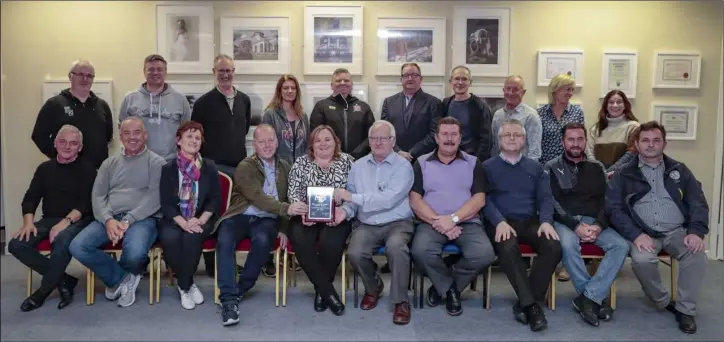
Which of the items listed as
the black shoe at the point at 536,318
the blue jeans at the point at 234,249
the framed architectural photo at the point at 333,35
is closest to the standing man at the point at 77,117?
the blue jeans at the point at 234,249

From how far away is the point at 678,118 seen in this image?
5621mm

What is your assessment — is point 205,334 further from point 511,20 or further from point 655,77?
point 655,77

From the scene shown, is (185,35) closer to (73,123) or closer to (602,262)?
(73,123)

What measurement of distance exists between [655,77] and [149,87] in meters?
4.69

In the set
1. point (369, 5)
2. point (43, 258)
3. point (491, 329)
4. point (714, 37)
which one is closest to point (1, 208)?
point (43, 258)

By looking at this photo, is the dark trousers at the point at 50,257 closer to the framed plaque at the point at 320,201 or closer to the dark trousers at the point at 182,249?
the dark trousers at the point at 182,249

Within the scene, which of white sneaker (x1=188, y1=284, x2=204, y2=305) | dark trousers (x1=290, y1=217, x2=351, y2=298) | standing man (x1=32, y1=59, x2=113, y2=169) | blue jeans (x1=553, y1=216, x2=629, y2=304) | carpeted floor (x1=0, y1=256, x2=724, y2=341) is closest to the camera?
carpeted floor (x1=0, y1=256, x2=724, y2=341)

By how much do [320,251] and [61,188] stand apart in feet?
6.43

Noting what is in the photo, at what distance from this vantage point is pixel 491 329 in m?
3.66

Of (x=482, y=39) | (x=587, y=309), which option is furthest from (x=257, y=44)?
(x=587, y=309)

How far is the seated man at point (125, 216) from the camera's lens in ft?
13.0

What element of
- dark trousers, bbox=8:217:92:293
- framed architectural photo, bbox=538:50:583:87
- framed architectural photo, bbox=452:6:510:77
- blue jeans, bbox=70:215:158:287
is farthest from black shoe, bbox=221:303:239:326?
framed architectural photo, bbox=538:50:583:87

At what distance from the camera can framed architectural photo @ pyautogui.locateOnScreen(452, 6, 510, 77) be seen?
550 centimetres

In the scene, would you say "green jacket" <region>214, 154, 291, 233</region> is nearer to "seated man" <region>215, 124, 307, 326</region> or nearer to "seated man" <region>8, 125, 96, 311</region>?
"seated man" <region>215, 124, 307, 326</region>
